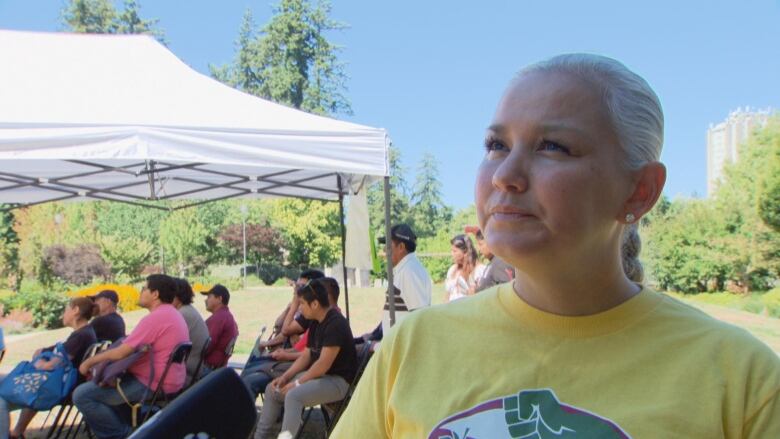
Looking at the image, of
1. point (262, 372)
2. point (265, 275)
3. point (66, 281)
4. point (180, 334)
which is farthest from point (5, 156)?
point (265, 275)

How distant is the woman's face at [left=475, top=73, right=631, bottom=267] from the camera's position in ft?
3.32

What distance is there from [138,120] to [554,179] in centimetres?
409

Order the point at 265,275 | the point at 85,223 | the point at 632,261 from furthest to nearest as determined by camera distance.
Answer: the point at 265,275 < the point at 85,223 < the point at 632,261

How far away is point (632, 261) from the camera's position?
4.34 ft

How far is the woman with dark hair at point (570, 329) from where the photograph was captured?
0.95 meters

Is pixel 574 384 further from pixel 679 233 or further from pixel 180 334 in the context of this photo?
pixel 679 233

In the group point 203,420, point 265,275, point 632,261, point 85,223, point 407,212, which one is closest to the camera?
point 203,420

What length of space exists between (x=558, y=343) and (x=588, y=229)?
192 mm

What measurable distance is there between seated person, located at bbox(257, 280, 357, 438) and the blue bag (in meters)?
1.71

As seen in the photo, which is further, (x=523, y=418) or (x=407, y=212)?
(x=407, y=212)

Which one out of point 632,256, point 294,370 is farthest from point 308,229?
point 632,256

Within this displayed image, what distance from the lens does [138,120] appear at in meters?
4.51

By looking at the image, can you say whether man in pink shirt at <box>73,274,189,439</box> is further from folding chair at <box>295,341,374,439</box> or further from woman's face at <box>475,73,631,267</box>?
woman's face at <box>475,73,631,267</box>

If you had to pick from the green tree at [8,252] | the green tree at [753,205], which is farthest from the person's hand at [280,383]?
the green tree at [8,252]
